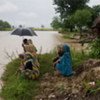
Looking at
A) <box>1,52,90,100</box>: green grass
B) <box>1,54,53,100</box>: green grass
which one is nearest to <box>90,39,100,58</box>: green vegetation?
<box>1,52,90,100</box>: green grass

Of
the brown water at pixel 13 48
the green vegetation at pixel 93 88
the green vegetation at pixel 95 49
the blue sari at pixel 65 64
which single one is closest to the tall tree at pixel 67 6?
the brown water at pixel 13 48

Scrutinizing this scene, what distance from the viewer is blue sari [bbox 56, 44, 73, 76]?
994 centimetres

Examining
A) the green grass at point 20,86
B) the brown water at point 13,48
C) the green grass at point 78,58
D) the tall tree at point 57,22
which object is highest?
the green grass at point 78,58

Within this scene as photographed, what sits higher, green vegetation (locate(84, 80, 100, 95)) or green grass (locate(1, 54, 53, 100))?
green vegetation (locate(84, 80, 100, 95))

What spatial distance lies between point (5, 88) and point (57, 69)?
1.98m

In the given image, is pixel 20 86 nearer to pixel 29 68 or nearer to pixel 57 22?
pixel 29 68

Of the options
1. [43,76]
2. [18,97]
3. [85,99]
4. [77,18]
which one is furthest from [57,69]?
[77,18]

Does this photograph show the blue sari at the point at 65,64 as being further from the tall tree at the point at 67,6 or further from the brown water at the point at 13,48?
the tall tree at the point at 67,6

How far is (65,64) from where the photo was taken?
1000 cm

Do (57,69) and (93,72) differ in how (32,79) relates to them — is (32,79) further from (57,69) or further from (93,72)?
(93,72)

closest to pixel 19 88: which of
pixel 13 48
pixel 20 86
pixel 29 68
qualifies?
pixel 20 86

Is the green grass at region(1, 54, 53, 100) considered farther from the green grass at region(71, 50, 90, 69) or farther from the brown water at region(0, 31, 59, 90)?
the brown water at region(0, 31, 59, 90)

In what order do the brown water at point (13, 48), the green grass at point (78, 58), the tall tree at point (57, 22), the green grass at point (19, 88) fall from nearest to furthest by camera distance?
the green grass at point (19, 88)
the green grass at point (78, 58)
the brown water at point (13, 48)
the tall tree at point (57, 22)

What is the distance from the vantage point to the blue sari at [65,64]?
994 cm
